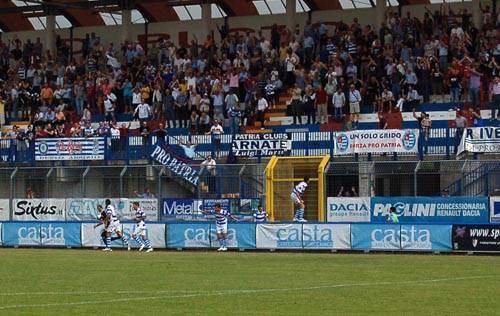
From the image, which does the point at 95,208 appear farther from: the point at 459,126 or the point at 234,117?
the point at 459,126

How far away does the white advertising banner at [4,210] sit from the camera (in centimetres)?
5128

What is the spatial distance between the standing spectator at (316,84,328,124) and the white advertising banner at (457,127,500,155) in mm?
7156

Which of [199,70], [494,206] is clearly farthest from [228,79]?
[494,206]

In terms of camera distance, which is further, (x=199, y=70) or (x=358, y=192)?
(x=199, y=70)

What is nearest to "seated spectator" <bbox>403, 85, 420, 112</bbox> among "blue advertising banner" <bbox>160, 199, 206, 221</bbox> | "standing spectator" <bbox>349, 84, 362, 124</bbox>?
"standing spectator" <bbox>349, 84, 362, 124</bbox>

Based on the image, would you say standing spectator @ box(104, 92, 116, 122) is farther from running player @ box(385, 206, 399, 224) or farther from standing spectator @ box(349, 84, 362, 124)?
running player @ box(385, 206, 399, 224)

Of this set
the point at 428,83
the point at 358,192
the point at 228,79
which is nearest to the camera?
the point at 358,192

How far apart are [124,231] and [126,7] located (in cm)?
2131

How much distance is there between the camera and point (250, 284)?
87.9 ft

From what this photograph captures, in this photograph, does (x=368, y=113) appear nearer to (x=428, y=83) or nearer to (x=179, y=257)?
(x=428, y=83)

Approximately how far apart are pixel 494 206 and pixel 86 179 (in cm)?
1683

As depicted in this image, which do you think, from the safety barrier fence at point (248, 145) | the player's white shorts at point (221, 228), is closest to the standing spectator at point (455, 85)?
the safety barrier fence at point (248, 145)

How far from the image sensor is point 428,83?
49.7 m

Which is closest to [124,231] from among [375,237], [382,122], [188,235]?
[188,235]
